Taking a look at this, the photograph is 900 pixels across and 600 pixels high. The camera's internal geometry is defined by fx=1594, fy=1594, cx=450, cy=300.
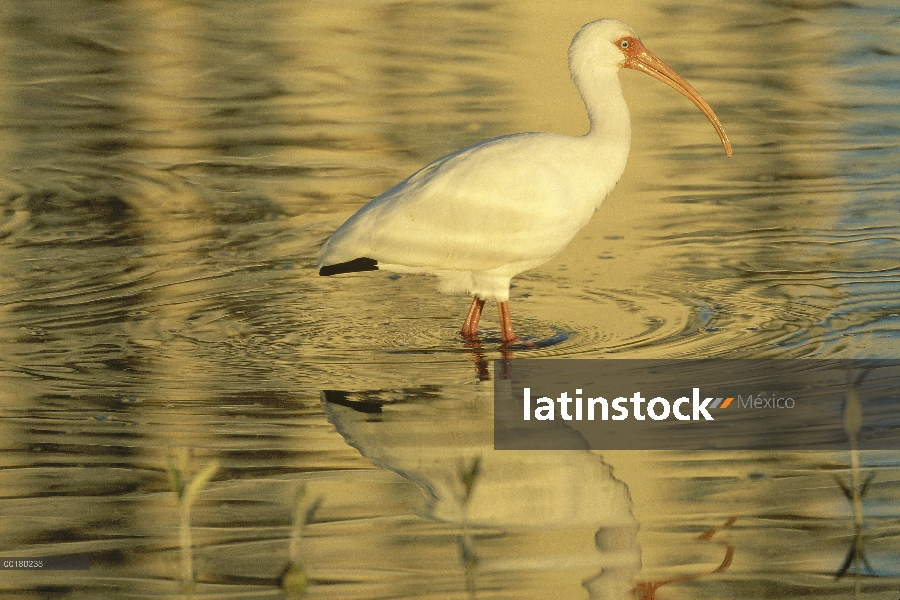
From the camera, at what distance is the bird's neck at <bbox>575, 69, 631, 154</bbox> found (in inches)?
322

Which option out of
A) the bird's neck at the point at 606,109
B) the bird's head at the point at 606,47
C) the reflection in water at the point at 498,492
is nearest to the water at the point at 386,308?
the reflection in water at the point at 498,492

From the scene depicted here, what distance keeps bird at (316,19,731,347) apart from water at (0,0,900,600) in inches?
15.1

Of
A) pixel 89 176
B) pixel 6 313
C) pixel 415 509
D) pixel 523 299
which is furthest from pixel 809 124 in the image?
pixel 415 509

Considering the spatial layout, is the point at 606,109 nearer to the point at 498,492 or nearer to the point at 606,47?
the point at 606,47

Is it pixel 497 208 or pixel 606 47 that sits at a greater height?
pixel 606 47

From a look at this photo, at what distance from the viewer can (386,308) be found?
28.5 ft

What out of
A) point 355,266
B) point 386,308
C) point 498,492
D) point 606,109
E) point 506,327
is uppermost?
point 606,109

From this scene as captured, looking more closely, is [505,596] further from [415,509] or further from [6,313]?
[6,313]

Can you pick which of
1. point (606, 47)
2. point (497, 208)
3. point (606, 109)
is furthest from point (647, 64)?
point (497, 208)

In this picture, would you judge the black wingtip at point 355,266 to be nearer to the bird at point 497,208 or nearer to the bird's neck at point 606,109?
the bird at point 497,208

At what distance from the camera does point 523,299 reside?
29.3ft

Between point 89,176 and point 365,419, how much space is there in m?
5.30

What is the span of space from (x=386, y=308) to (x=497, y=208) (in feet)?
3.48

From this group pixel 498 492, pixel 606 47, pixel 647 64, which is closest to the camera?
pixel 498 492
